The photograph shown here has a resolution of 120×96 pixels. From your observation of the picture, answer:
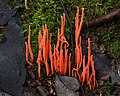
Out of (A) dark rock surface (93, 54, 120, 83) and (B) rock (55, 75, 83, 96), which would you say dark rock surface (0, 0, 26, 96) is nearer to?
(B) rock (55, 75, 83, 96)

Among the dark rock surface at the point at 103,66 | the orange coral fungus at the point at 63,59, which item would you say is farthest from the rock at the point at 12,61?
the dark rock surface at the point at 103,66

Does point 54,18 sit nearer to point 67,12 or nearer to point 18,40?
point 67,12

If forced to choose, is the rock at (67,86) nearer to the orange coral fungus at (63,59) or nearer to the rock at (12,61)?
the orange coral fungus at (63,59)

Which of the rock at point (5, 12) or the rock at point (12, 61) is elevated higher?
the rock at point (5, 12)

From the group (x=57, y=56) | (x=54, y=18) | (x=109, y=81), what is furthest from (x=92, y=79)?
(x=54, y=18)

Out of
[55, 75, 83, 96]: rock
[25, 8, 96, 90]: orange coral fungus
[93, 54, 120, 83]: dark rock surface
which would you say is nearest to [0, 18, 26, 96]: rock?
[25, 8, 96, 90]: orange coral fungus

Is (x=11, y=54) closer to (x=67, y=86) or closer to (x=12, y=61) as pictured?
(x=12, y=61)
